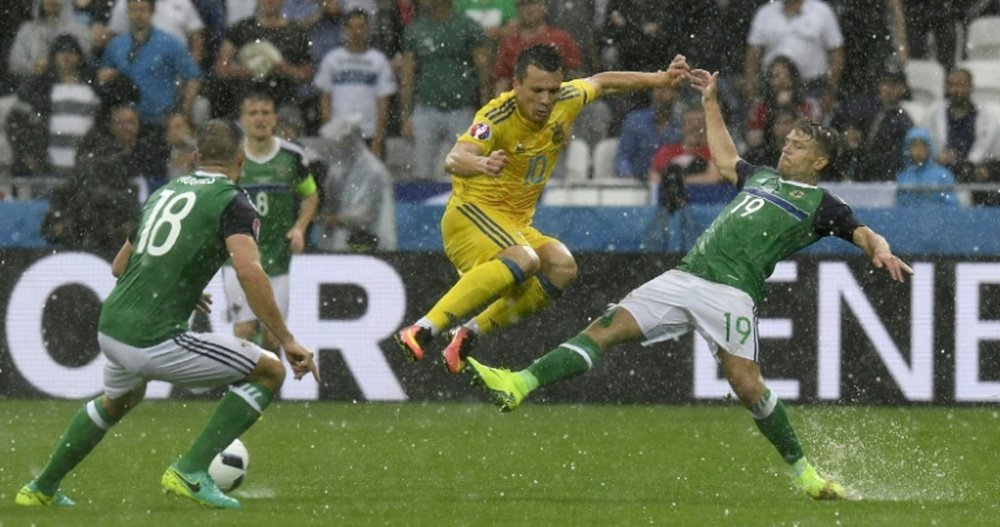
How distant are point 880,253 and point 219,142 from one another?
3.01m

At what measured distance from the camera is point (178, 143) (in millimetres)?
16109

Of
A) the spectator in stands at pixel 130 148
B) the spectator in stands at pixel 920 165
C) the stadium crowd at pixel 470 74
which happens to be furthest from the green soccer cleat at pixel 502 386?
the spectator in stands at pixel 920 165

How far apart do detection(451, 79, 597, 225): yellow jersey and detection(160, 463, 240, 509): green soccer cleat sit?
97.1 inches

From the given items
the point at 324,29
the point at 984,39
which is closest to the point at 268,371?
the point at 324,29

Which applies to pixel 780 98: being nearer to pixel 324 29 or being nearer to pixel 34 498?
pixel 324 29

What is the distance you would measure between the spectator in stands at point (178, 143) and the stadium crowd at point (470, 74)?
0.06 ft

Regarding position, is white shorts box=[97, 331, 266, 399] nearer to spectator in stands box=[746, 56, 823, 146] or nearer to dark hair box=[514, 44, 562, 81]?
dark hair box=[514, 44, 562, 81]

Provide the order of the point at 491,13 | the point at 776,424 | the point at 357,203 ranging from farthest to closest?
the point at 491,13
the point at 357,203
the point at 776,424

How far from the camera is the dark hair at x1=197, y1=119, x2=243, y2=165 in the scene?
9039 mm

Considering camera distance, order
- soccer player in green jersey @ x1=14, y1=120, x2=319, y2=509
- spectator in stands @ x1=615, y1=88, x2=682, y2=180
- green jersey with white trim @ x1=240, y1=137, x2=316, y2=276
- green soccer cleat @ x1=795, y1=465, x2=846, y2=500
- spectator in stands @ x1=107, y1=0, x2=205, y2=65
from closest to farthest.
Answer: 1. soccer player in green jersey @ x1=14, y1=120, x2=319, y2=509
2. green soccer cleat @ x1=795, y1=465, x2=846, y2=500
3. green jersey with white trim @ x1=240, y1=137, x2=316, y2=276
4. spectator in stands @ x1=615, y1=88, x2=682, y2=180
5. spectator in stands @ x1=107, y1=0, x2=205, y2=65

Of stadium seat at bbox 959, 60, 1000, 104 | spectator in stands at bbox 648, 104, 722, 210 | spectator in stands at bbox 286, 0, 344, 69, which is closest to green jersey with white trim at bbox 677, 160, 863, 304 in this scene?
spectator in stands at bbox 648, 104, 722, 210

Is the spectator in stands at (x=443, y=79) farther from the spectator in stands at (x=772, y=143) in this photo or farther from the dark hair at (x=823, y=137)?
the dark hair at (x=823, y=137)

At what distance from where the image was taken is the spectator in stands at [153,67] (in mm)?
16906

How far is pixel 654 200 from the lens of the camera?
15133 millimetres
